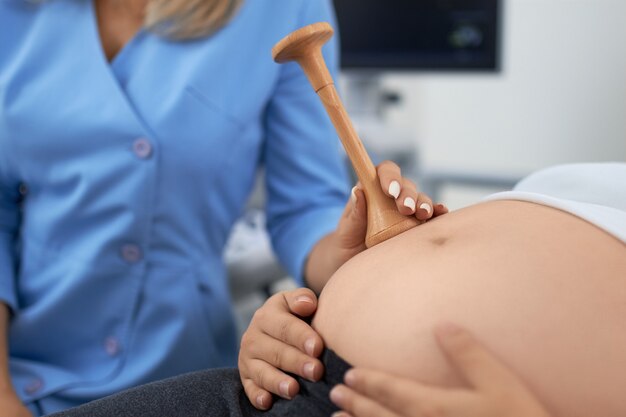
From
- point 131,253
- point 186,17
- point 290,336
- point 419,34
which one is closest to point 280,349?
point 290,336

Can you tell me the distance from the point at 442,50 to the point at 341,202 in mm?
1104

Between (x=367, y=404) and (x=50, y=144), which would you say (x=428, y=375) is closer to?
(x=367, y=404)

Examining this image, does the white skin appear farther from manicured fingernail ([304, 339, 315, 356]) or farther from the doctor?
the doctor

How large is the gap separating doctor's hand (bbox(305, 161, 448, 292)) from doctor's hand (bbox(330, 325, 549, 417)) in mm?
155

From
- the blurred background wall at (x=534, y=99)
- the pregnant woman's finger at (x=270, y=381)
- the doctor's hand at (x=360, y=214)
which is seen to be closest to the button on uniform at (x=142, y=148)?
the doctor's hand at (x=360, y=214)

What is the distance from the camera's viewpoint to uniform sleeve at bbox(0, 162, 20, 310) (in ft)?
2.87

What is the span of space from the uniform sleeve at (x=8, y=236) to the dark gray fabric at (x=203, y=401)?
0.36m

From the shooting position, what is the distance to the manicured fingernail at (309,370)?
53cm

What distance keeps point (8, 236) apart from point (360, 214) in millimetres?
532

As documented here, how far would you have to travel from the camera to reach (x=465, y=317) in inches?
19.8

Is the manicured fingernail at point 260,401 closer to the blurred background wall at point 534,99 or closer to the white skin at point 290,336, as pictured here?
the white skin at point 290,336

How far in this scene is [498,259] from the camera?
1.76ft

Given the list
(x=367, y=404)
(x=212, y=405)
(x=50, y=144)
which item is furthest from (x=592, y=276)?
(x=50, y=144)

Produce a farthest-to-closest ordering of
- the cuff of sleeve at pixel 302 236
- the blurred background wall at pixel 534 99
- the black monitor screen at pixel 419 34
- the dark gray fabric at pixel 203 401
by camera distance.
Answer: the blurred background wall at pixel 534 99 < the black monitor screen at pixel 419 34 < the cuff of sleeve at pixel 302 236 < the dark gray fabric at pixel 203 401
